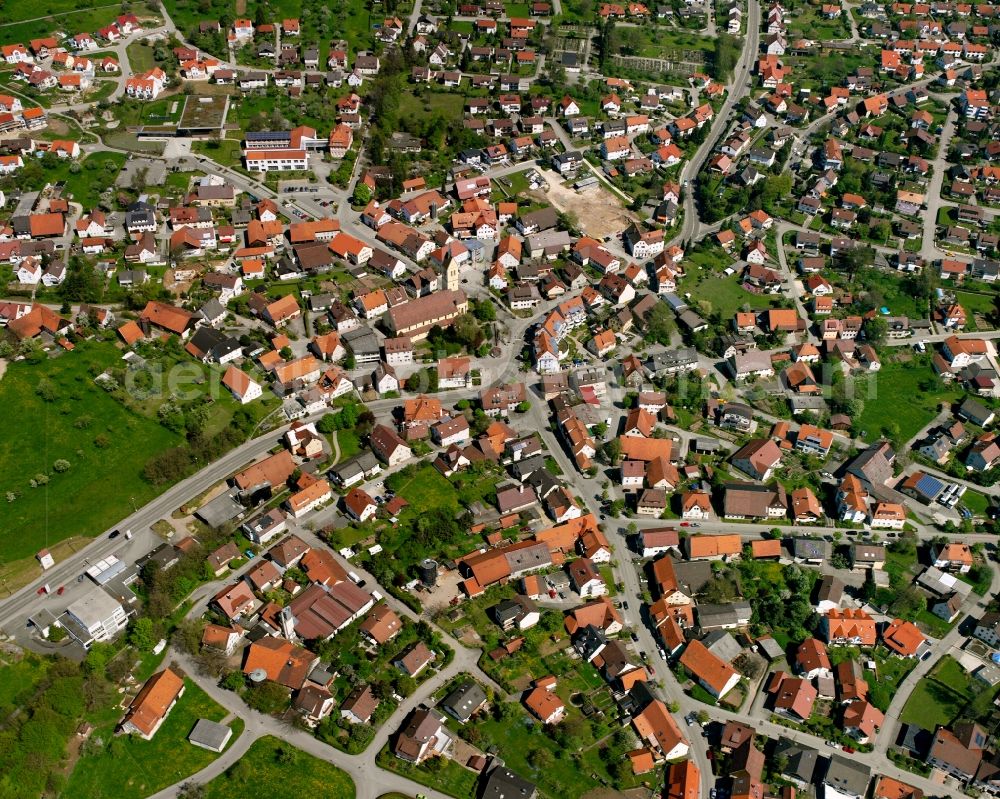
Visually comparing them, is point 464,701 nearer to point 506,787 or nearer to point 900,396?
point 506,787

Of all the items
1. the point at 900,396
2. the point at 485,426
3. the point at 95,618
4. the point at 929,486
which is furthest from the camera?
the point at 900,396

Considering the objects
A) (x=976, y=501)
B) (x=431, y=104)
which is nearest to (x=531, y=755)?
(x=976, y=501)

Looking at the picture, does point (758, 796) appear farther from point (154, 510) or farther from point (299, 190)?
point (299, 190)

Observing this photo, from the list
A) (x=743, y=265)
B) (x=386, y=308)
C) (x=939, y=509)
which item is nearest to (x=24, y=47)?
(x=386, y=308)

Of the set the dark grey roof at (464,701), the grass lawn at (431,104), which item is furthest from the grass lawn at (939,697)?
the grass lawn at (431,104)

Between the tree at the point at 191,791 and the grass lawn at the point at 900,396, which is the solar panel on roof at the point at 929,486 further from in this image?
the tree at the point at 191,791

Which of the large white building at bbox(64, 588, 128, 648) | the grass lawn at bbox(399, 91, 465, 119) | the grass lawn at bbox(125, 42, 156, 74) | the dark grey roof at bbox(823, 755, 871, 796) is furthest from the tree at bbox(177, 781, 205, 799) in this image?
the grass lawn at bbox(125, 42, 156, 74)
